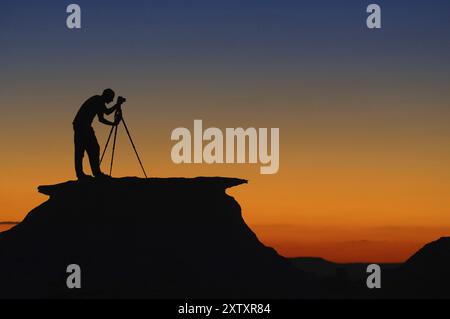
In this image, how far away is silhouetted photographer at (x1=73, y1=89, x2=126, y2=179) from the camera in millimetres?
37750

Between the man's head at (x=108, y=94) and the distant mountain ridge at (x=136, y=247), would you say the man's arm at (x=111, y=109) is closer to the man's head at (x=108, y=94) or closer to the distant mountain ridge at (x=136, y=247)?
the man's head at (x=108, y=94)

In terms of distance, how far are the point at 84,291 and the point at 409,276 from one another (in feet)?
54.7

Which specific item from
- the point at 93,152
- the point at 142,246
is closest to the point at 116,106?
the point at 93,152

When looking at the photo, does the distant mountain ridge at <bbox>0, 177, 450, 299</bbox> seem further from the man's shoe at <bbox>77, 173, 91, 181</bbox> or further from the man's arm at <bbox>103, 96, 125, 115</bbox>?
the man's arm at <bbox>103, 96, 125, 115</bbox>

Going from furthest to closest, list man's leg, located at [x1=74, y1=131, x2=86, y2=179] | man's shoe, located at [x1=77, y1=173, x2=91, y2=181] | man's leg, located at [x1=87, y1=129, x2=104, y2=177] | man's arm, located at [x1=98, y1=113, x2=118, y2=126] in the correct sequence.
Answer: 1. man's shoe, located at [x1=77, y1=173, x2=91, y2=181]
2. man's arm, located at [x1=98, y1=113, x2=118, y2=126]
3. man's leg, located at [x1=87, y1=129, x2=104, y2=177]
4. man's leg, located at [x1=74, y1=131, x2=86, y2=179]

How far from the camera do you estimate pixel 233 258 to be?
41.6 meters

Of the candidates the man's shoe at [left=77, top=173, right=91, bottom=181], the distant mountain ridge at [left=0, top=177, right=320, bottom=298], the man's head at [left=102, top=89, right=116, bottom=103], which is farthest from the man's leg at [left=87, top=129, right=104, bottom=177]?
the man's head at [left=102, top=89, right=116, bottom=103]

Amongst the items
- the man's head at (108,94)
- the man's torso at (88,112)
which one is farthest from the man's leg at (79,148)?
the man's head at (108,94)

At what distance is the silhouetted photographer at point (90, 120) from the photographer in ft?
124

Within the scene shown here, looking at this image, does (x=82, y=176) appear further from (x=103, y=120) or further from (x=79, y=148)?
(x=103, y=120)
